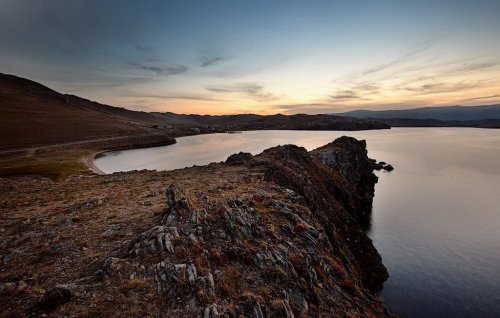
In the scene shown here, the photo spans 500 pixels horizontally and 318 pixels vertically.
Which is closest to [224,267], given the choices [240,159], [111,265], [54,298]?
[111,265]

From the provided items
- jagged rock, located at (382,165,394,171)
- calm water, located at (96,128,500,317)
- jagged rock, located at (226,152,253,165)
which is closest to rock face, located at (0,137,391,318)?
calm water, located at (96,128,500,317)

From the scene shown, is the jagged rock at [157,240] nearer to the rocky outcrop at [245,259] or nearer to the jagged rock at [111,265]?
the rocky outcrop at [245,259]

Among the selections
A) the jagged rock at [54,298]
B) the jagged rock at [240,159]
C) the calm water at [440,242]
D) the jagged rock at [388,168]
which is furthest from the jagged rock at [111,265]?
the jagged rock at [388,168]

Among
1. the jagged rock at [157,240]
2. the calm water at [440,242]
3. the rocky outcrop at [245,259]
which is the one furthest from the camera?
the calm water at [440,242]

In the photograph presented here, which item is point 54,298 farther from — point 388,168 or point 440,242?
point 388,168

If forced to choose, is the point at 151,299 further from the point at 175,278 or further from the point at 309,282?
the point at 309,282

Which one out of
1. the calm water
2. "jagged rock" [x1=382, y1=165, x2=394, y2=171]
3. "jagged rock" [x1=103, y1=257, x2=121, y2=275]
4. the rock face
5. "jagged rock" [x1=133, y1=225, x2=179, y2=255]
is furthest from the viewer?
"jagged rock" [x1=382, y1=165, x2=394, y2=171]

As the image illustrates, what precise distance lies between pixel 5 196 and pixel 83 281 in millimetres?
24087

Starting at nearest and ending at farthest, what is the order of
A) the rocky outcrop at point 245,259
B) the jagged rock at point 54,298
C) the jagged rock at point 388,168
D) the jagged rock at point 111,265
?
the jagged rock at point 54,298 → the rocky outcrop at point 245,259 → the jagged rock at point 111,265 → the jagged rock at point 388,168

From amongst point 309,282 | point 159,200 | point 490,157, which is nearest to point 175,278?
point 309,282

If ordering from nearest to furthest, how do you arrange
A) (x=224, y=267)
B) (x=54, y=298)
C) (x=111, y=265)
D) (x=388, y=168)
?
(x=54, y=298) → (x=111, y=265) → (x=224, y=267) → (x=388, y=168)

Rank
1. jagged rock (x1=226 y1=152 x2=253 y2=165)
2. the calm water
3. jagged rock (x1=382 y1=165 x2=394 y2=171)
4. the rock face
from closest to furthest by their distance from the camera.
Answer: the rock face < the calm water < jagged rock (x1=226 y1=152 x2=253 y2=165) < jagged rock (x1=382 y1=165 x2=394 y2=171)

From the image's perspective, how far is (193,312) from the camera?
531 inches

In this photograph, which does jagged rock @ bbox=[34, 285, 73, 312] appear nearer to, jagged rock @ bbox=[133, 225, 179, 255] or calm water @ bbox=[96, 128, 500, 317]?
jagged rock @ bbox=[133, 225, 179, 255]
